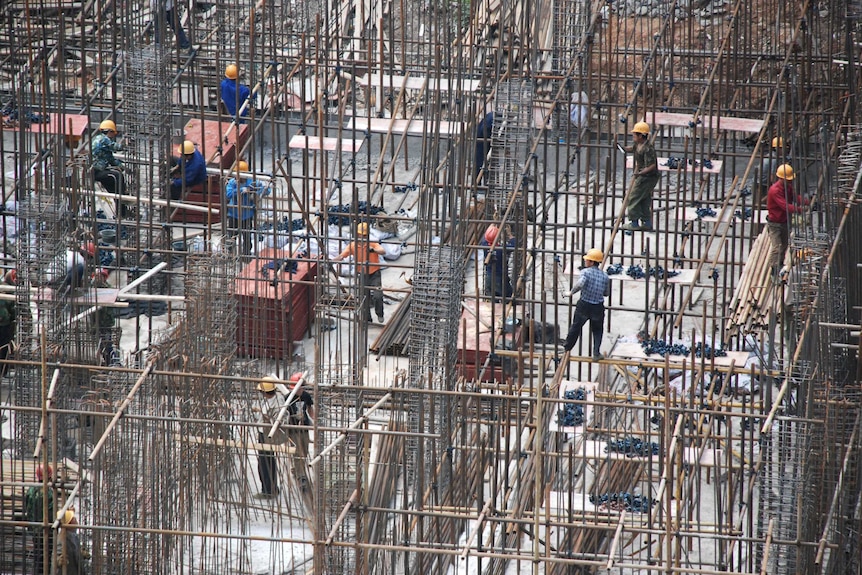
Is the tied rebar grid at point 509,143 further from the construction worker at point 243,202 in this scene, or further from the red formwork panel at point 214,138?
the red formwork panel at point 214,138

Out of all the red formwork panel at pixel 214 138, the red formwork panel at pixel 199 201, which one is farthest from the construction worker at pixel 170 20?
the red formwork panel at pixel 199 201

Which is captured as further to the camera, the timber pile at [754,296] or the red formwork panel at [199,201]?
the red formwork panel at [199,201]

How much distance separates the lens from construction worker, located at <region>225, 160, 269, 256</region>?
78.7 feet

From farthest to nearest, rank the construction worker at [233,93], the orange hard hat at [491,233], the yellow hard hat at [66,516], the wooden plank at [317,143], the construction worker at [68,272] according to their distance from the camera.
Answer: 1. the construction worker at [233,93]
2. the orange hard hat at [491,233]
3. the wooden plank at [317,143]
4. the construction worker at [68,272]
5. the yellow hard hat at [66,516]

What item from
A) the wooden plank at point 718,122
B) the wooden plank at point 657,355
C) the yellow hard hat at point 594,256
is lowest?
the wooden plank at point 657,355

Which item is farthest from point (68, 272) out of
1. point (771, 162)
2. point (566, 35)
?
point (566, 35)

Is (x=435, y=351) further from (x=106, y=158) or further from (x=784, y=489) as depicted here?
(x=106, y=158)

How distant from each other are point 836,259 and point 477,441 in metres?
4.50

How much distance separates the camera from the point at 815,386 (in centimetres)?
1942

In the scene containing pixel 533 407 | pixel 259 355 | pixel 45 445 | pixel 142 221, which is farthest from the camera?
pixel 142 221

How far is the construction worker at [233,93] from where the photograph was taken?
26639 mm

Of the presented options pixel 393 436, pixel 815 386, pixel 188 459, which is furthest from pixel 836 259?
pixel 188 459

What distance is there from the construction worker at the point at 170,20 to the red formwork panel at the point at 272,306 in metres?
3.56

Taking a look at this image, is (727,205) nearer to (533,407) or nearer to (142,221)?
(533,407)
